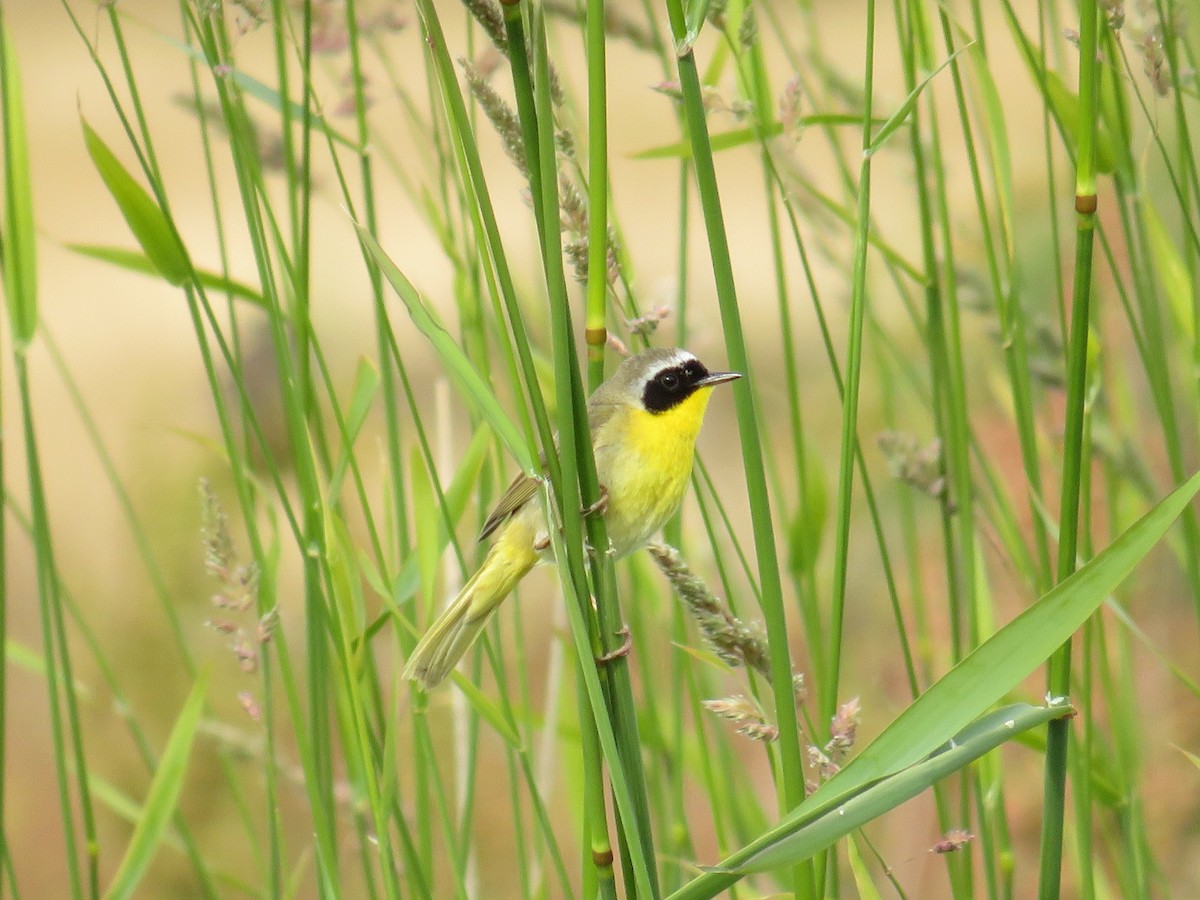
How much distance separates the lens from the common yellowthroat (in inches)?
46.3

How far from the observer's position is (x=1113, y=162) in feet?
3.61

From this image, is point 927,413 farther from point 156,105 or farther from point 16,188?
point 156,105

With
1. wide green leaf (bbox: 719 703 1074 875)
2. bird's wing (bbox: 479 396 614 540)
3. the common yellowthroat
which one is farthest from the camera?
bird's wing (bbox: 479 396 614 540)

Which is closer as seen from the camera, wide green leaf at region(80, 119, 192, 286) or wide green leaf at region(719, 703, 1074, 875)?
wide green leaf at region(719, 703, 1074, 875)

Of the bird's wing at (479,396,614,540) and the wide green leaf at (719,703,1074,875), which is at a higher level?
the bird's wing at (479,396,614,540)

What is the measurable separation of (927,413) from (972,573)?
20.4 inches

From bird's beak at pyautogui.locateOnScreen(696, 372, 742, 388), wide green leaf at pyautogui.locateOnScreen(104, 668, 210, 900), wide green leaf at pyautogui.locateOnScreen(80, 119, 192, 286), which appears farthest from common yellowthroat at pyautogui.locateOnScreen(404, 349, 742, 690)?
wide green leaf at pyautogui.locateOnScreen(80, 119, 192, 286)

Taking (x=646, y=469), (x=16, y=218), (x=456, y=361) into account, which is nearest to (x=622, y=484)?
(x=646, y=469)

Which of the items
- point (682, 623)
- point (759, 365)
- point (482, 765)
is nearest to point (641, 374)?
point (682, 623)

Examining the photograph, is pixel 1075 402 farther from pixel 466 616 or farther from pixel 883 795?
pixel 466 616

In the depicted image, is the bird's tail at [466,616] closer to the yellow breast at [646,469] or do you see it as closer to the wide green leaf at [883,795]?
the yellow breast at [646,469]

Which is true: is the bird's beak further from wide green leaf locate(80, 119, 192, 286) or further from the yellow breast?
wide green leaf locate(80, 119, 192, 286)

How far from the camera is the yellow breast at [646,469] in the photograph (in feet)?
4.17

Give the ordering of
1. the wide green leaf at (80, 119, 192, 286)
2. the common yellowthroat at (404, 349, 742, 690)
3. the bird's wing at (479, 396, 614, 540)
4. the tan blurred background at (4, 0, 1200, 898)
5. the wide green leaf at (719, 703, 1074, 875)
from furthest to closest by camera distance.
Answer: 1. the tan blurred background at (4, 0, 1200, 898)
2. the bird's wing at (479, 396, 614, 540)
3. the common yellowthroat at (404, 349, 742, 690)
4. the wide green leaf at (80, 119, 192, 286)
5. the wide green leaf at (719, 703, 1074, 875)
